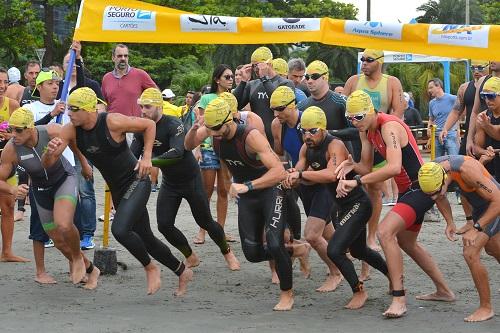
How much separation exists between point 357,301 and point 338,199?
2.95 feet

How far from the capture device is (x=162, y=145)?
9.37 m

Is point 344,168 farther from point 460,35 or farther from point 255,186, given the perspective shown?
point 460,35

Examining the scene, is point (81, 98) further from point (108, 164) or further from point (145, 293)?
point (145, 293)

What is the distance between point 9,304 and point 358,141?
12.5 feet

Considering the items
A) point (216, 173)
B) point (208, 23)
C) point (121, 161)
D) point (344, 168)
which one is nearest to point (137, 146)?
point (121, 161)

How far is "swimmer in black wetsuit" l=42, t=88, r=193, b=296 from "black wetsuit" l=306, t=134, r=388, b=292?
1.52 meters

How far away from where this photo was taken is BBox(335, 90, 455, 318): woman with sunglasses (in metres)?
7.62

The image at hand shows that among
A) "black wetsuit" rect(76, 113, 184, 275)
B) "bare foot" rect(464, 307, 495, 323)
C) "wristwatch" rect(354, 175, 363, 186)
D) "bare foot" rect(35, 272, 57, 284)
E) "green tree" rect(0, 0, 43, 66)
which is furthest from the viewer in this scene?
"green tree" rect(0, 0, 43, 66)

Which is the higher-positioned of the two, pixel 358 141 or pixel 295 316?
pixel 358 141

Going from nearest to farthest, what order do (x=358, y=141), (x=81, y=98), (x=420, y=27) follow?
(x=81, y=98)
(x=420, y=27)
(x=358, y=141)

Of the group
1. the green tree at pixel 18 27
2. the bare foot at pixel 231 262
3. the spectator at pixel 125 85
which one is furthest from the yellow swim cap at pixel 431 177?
the green tree at pixel 18 27

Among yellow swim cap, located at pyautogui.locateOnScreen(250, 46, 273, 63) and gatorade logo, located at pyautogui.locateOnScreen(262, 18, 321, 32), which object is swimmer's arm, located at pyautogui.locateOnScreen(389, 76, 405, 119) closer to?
gatorade logo, located at pyautogui.locateOnScreen(262, 18, 321, 32)

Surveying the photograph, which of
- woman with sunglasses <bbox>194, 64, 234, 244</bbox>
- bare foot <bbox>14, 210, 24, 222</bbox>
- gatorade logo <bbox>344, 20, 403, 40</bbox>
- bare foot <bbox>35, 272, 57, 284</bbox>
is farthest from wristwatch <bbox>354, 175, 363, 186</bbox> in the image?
bare foot <bbox>14, 210, 24, 222</bbox>

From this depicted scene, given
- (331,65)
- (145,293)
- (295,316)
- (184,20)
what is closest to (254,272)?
(145,293)
